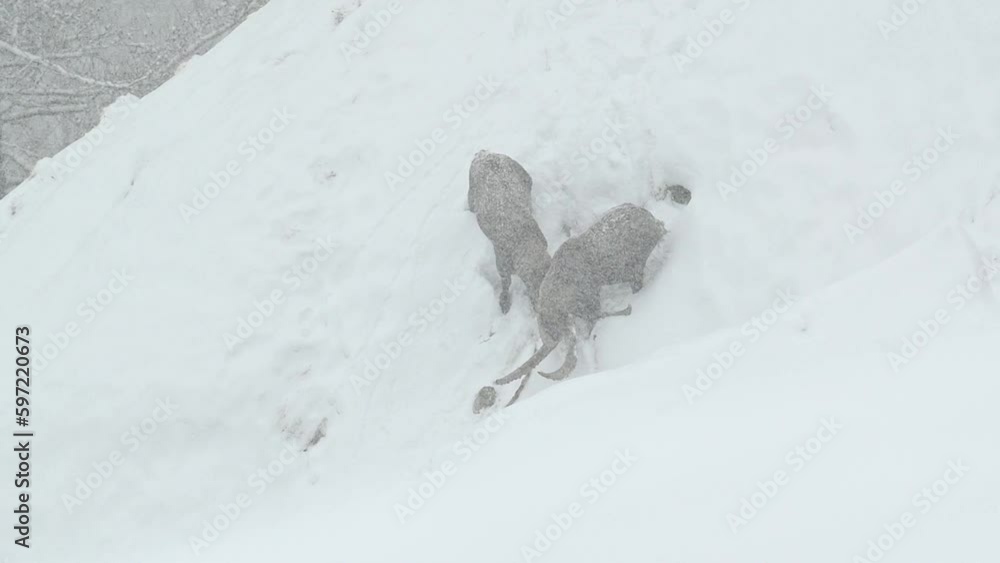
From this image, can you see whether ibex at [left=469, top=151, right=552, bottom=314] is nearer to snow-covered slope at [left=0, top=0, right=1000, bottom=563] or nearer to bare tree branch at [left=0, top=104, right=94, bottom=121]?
snow-covered slope at [left=0, top=0, right=1000, bottom=563]

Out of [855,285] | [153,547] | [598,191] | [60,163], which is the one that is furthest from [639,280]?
[60,163]

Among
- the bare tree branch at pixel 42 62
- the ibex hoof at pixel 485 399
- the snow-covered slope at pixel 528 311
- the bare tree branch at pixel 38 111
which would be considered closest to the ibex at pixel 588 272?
the ibex hoof at pixel 485 399

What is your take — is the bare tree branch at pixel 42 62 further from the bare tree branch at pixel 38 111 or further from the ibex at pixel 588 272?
the ibex at pixel 588 272

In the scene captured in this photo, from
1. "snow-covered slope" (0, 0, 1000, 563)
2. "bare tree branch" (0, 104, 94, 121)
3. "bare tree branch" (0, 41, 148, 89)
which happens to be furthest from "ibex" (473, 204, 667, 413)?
"bare tree branch" (0, 104, 94, 121)

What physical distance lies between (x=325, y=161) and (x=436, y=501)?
9.81 feet

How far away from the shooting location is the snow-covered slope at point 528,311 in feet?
10.0

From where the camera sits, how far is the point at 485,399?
13.9 feet

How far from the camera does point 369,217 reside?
5.29m

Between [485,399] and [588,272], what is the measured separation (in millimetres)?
915

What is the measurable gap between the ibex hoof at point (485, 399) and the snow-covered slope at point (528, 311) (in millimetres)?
63

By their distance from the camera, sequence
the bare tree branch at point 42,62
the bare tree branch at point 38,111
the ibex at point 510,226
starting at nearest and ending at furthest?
the ibex at point 510,226
the bare tree branch at point 42,62
the bare tree branch at point 38,111

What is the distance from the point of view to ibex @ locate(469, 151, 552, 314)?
4.57m

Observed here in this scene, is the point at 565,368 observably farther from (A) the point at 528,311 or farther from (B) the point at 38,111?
(B) the point at 38,111

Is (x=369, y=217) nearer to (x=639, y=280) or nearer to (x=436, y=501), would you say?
(x=639, y=280)
